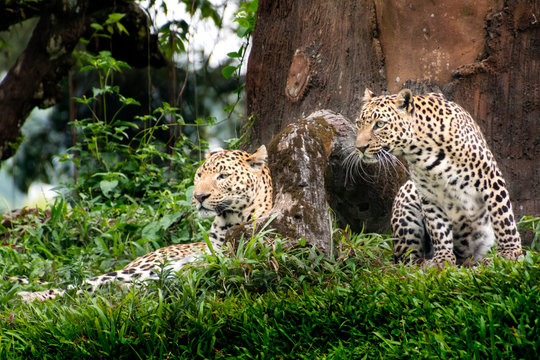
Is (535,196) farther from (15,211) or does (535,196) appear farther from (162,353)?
(15,211)

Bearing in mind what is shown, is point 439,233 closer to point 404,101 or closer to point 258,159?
point 404,101

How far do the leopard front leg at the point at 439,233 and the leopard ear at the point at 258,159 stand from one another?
1.73 metres

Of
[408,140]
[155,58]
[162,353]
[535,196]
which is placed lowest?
[162,353]

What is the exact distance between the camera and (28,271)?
731 cm

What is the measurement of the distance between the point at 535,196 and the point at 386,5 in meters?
2.36

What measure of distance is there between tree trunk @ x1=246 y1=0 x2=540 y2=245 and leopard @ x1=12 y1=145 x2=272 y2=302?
75 cm

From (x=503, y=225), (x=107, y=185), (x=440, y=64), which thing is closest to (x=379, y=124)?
(x=503, y=225)

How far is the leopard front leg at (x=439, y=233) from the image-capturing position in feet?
18.2

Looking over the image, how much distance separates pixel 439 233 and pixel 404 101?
1125mm

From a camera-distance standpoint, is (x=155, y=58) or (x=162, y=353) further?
(x=155, y=58)

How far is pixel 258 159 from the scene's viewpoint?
670 cm

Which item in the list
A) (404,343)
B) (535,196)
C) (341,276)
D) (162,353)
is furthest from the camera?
(535,196)

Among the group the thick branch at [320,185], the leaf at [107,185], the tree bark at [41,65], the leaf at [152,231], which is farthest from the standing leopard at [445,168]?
Result: the tree bark at [41,65]

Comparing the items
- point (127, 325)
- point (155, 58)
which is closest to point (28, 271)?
point (127, 325)
